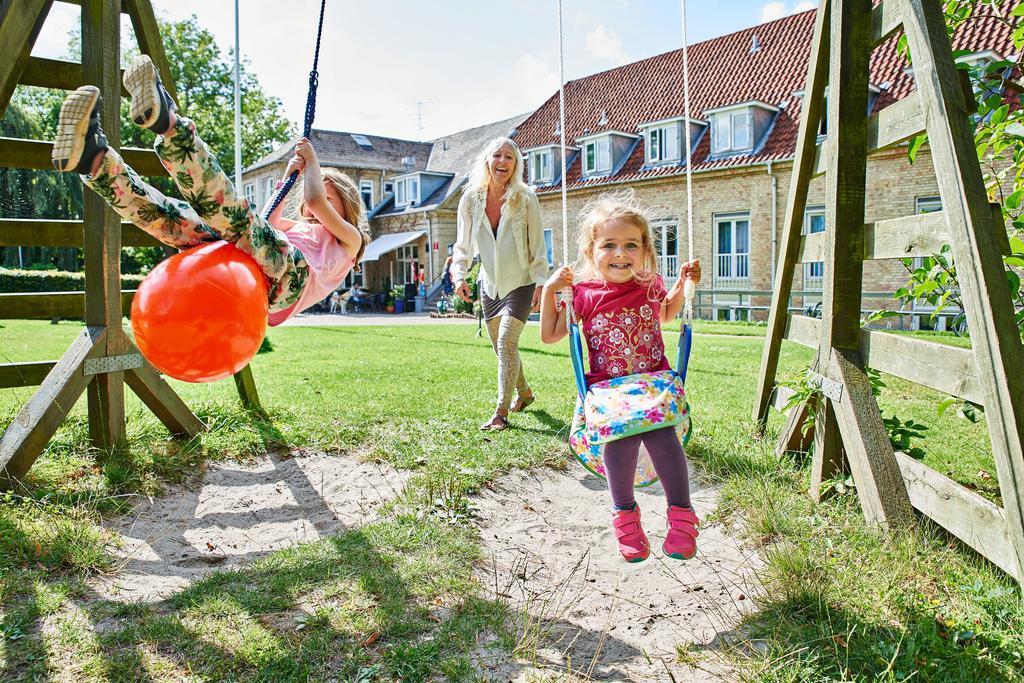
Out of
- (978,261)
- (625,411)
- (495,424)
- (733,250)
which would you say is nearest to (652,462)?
(625,411)

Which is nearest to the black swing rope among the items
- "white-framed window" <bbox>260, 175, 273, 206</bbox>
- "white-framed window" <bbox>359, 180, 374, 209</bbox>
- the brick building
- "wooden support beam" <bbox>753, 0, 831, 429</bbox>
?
"wooden support beam" <bbox>753, 0, 831, 429</bbox>

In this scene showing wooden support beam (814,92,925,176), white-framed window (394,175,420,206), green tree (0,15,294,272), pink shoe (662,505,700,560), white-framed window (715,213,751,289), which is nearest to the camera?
pink shoe (662,505,700,560)

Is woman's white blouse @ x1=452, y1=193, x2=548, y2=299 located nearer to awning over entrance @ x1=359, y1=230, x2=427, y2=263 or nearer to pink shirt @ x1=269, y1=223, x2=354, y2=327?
pink shirt @ x1=269, y1=223, x2=354, y2=327

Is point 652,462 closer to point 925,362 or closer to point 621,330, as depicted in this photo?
point 621,330

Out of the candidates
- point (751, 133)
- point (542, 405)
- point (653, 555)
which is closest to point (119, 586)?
point (653, 555)

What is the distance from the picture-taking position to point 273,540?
3775 millimetres

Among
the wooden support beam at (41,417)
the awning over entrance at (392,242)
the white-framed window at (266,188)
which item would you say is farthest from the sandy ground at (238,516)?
the white-framed window at (266,188)

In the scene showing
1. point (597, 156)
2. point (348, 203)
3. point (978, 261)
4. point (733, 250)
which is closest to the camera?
point (978, 261)

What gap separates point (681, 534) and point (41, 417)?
347cm

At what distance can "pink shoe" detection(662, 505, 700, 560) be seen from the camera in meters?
2.94

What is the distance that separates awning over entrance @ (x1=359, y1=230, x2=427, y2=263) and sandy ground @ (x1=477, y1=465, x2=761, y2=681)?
33089mm

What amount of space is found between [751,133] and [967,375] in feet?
75.3

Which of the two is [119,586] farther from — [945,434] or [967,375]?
[945,434]

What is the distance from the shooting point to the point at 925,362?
3125 millimetres
